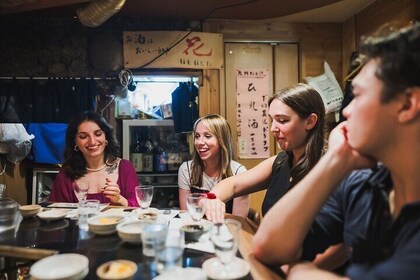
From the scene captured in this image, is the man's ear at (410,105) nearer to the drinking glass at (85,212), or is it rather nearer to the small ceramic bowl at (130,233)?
the small ceramic bowl at (130,233)

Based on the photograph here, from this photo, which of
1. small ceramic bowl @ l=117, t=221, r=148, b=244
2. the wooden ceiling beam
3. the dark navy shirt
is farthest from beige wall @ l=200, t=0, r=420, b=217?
the dark navy shirt

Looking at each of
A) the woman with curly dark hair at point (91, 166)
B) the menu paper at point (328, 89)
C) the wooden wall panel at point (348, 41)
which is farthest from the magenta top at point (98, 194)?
the wooden wall panel at point (348, 41)

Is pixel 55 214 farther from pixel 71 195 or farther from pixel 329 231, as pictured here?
pixel 329 231

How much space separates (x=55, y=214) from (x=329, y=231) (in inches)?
57.2

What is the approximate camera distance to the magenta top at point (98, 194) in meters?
2.50

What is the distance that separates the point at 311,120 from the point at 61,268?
151 centimetres

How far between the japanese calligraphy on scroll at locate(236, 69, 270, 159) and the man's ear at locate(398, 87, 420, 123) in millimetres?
2913

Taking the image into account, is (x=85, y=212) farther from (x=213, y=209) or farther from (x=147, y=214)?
(x=213, y=209)

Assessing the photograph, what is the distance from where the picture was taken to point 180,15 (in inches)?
142

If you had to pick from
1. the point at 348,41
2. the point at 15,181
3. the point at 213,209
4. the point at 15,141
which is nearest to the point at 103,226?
the point at 213,209

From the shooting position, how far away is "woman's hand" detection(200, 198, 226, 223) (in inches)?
66.7

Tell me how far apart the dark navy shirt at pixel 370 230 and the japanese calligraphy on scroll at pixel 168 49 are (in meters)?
2.81

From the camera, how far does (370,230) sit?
1015mm

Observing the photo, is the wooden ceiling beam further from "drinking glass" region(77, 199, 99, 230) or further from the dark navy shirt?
the dark navy shirt
